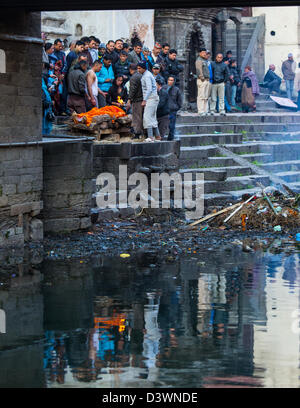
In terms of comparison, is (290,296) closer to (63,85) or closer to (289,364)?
(289,364)

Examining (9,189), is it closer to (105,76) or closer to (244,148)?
(105,76)

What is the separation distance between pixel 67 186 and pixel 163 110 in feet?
12.8

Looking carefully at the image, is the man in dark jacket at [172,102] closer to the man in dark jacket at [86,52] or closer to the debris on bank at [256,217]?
the man in dark jacket at [86,52]

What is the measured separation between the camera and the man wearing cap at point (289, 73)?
1203 inches

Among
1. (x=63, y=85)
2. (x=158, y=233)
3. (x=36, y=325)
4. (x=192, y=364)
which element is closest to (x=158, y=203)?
(x=158, y=233)

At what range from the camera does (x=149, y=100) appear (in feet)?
57.6

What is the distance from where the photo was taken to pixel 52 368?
26.3 feet

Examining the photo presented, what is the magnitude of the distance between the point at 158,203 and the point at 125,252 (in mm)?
3149

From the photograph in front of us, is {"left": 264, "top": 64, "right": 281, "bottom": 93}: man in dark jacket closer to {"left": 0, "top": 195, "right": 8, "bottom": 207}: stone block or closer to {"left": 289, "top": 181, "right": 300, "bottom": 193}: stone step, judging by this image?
{"left": 289, "top": 181, "right": 300, "bottom": 193}: stone step

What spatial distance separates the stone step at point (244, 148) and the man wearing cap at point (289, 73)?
9102mm

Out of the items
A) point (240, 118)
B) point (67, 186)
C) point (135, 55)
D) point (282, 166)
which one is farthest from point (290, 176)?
point (67, 186)

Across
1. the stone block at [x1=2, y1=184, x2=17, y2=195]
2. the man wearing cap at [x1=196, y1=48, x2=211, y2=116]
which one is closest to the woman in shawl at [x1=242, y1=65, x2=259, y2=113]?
the man wearing cap at [x1=196, y1=48, x2=211, y2=116]

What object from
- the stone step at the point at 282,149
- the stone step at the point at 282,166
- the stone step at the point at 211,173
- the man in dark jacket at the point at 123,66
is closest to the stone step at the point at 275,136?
the stone step at the point at 282,149

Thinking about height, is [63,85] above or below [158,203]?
above
